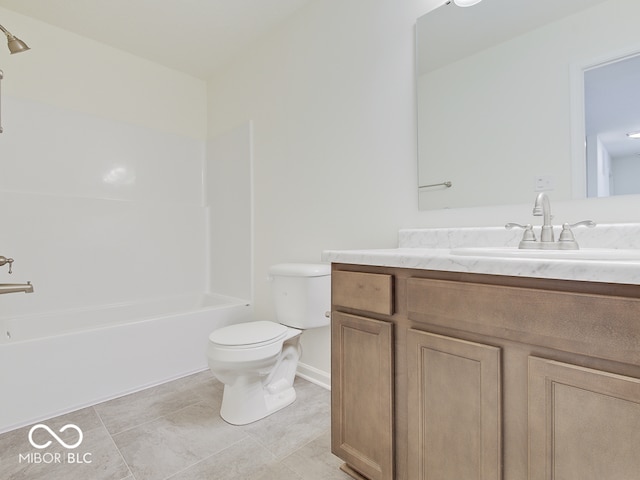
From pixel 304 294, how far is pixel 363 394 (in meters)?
0.79

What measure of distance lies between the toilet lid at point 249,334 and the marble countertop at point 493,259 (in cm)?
66

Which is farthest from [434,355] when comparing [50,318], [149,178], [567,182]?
[149,178]

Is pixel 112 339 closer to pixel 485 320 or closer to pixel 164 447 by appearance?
pixel 164 447

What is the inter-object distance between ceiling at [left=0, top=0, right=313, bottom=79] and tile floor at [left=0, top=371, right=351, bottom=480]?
2.44 m

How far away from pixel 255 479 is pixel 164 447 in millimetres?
479

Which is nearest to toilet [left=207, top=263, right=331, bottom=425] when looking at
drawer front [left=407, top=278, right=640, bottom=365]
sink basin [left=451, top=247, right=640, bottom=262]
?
drawer front [left=407, top=278, right=640, bottom=365]

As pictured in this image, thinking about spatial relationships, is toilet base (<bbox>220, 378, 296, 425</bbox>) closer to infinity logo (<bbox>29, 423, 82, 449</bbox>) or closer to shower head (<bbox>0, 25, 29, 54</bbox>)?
infinity logo (<bbox>29, 423, 82, 449</bbox>)

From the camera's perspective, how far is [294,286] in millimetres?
A: 1860

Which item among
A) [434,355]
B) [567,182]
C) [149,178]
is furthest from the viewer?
[149,178]

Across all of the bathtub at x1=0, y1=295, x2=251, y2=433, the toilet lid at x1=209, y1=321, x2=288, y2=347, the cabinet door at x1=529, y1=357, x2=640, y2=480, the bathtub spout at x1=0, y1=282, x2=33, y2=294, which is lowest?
the bathtub at x1=0, y1=295, x2=251, y2=433

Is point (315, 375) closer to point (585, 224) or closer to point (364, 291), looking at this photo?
point (364, 291)

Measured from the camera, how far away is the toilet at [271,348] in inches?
62.1

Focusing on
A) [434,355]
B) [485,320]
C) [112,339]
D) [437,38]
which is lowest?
[112,339]

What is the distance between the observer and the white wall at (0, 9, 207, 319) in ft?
7.18
